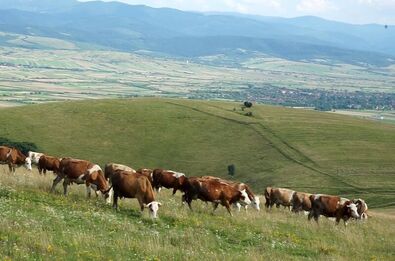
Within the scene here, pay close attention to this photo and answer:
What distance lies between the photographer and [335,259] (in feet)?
65.5

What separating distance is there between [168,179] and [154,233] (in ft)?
46.1

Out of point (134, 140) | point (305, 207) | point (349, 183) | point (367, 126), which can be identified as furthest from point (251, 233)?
point (367, 126)

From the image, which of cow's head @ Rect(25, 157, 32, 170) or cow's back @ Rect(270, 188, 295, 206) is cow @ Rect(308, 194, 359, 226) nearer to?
cow's back @ Rect(270, 188, 295, 206)

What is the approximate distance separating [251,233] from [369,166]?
66.9 metres

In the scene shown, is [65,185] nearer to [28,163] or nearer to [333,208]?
[333,208]

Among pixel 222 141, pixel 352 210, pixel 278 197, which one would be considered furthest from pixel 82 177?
pixel 222 141

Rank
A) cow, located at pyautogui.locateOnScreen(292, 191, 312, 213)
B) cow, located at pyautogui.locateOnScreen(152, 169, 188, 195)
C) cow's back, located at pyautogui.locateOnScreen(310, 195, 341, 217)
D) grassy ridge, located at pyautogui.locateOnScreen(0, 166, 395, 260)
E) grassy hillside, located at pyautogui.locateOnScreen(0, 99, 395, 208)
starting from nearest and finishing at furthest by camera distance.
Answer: grassy ridge, located at pyautogui.locateOnScreen(0, 166, 395, 260)
cow's back, located at pyautogui.locateOnScreen(310, 195, 341, 217)
cow, located at pyautogui.locateOnScreen(152, 169, 188, 195)
cow, located at pyautogui.locateOnScreen(292, 191, 312, 213)
grassy hillside, located at pyautogui.locateOnScreen(0, 99, 395, 208)

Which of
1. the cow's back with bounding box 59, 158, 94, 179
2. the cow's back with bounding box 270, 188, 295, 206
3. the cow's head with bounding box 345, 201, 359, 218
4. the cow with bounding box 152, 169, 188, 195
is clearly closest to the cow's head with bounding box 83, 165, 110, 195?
the cow's back with bounding box 59, 158, 94, 179

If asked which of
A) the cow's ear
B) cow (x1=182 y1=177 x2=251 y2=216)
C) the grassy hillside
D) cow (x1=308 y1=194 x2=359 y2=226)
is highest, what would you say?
the cow's ear

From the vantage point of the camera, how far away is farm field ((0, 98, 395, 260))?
18.3m

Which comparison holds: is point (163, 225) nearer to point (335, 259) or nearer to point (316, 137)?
point (335, 259)

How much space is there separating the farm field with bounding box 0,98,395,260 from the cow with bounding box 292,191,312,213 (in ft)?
3.71

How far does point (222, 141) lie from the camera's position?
331 ft

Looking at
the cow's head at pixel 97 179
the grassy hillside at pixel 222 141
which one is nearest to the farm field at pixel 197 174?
the grassy hillside at pixel 222 141
